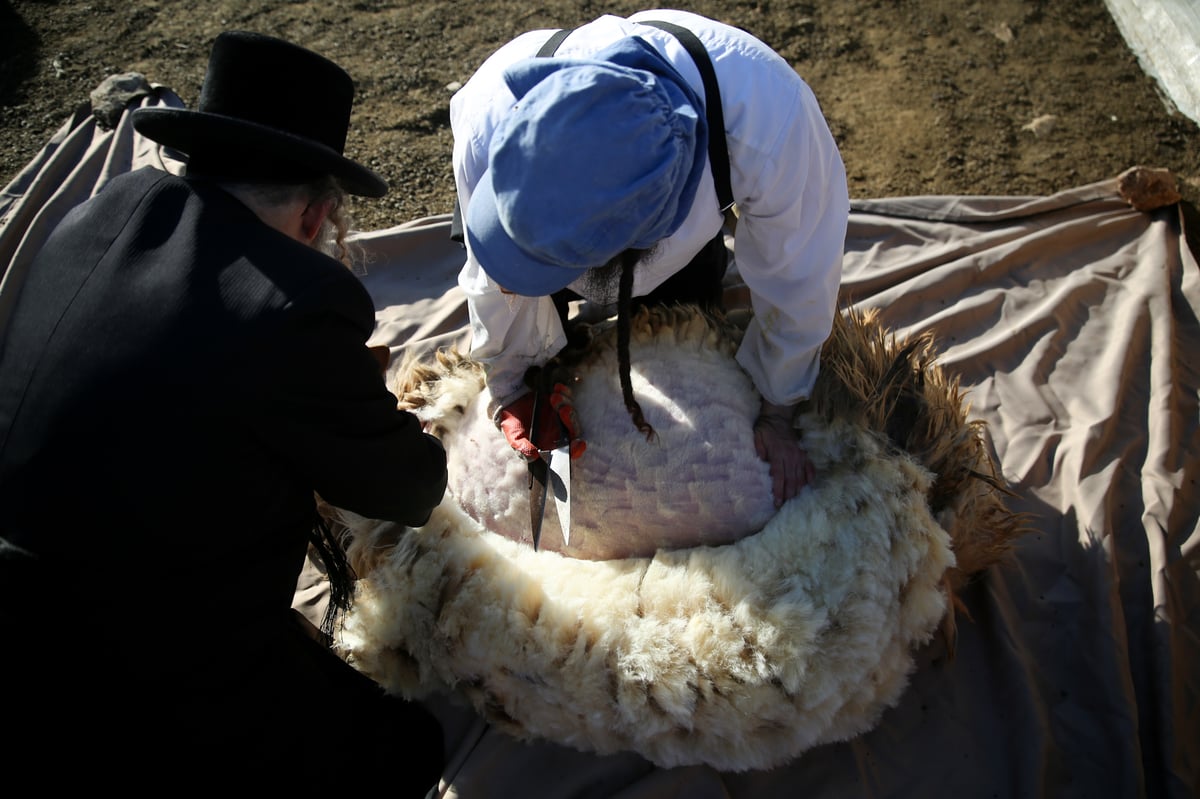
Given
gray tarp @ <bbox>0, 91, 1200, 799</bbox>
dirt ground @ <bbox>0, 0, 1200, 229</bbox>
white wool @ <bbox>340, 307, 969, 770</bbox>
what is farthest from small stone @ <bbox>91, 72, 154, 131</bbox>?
white wool @ <bbox>340, 307, 969, 770</bbox>

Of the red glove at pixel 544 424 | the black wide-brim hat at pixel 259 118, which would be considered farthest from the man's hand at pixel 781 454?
the black wide-brim hat at pixel 259 118

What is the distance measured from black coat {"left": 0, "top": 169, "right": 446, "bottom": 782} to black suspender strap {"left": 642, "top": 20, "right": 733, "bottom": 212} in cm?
79

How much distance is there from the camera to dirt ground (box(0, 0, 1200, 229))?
3312mm

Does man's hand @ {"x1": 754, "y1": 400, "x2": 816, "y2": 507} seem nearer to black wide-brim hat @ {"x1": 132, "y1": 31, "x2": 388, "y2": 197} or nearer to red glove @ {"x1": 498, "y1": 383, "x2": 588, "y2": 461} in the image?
red glove @ {"x1": 498, "y1": 383, "x2": 588, "y2": 461}

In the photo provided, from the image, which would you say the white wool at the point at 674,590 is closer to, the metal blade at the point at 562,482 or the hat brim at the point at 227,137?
the metal blade at the point at 562,482

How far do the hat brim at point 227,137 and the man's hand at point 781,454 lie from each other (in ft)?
3.82

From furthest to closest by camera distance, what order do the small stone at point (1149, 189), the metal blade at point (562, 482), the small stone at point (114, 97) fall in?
the small stone at point (114, 97) < the small stone at point (1149, 189) < the metal blade at point (562, 482)

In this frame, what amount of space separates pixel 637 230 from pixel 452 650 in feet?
3.59

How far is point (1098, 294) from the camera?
→ 2.71 m

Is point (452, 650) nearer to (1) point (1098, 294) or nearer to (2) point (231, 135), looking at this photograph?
(2) point (231, 135)

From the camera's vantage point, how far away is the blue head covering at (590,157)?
1.19 metres

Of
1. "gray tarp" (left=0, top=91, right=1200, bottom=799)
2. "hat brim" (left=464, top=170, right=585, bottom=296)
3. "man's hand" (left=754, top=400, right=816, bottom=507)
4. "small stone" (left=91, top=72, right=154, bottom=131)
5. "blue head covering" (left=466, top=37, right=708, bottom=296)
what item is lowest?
"gray tarp" (left=0, top=91, right=1200, bottom=799)

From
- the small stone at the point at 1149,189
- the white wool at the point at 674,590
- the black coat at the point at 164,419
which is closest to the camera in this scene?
the black coat at the point at 164,419

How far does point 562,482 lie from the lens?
5.76 feet
